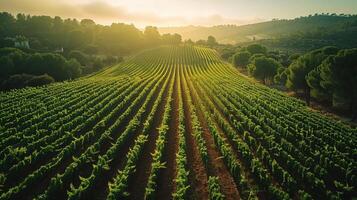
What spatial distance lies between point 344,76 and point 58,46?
111250mm

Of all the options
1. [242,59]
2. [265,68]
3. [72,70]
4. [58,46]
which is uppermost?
[58,46]

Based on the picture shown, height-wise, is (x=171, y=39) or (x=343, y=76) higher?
(x=171, y=39)

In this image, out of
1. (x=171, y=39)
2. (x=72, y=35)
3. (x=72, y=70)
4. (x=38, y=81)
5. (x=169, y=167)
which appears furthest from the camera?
(x=171, y=39)

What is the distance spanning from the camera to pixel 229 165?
19453 mm

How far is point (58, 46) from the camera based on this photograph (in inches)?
4916

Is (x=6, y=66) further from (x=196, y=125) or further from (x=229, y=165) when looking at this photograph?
(x=229, y=165)

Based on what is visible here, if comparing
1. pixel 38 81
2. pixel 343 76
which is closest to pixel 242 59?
pixel 343 76

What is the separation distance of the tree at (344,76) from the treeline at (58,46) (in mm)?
51243

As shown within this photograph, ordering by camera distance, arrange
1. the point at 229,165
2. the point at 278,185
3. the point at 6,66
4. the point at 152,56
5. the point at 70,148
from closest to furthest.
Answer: the point at 278,185 < the point at 229,165 < the point at 70,148 < the point at 6,66 < the point at 152,56

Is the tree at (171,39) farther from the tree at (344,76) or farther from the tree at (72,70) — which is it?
the tree at (344,76)

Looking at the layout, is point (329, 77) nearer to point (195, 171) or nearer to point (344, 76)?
point (344, 76)

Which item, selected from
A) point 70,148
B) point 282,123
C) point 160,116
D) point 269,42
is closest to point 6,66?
point 160,116

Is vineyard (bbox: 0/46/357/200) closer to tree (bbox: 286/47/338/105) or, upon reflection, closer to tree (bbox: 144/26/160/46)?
tree (bbox: 286/47/338/105)

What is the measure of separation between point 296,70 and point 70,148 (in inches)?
1615
